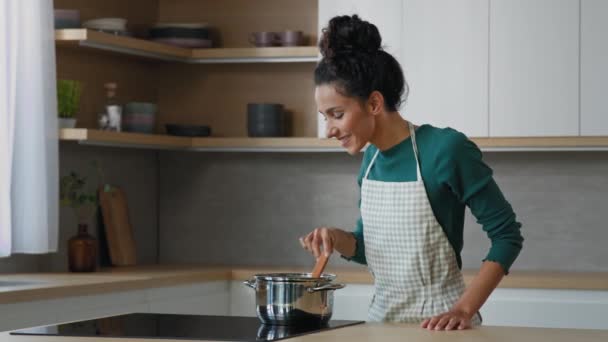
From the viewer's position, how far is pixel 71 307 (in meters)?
3.58

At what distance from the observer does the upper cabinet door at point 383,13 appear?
14.8 ft

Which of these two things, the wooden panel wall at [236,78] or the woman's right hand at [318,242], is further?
the wooden panel wall at [236,78]

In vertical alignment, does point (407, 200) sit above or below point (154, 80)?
below

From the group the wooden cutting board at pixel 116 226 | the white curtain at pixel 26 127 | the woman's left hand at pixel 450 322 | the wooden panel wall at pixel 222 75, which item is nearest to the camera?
the woman's left hand at pixel 450 322

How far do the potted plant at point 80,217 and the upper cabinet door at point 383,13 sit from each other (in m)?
1.31

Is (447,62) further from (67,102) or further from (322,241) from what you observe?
(322,241)

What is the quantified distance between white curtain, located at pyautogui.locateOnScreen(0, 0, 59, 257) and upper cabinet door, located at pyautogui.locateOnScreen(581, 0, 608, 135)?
6.89 ft

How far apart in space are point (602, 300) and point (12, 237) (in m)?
2.24

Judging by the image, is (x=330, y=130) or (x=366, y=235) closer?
(x=330, y=130)

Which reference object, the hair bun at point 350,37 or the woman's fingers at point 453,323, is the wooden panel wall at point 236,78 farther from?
the woman's fingers at point 453,323

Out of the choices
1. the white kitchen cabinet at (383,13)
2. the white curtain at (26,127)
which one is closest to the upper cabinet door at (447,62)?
the white kitchen cabinet at (383,13)

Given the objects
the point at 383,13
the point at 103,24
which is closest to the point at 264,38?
the point at 383,13

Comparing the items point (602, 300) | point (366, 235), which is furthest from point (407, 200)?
point (602, 300)

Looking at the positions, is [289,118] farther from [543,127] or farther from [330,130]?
[330,130]
